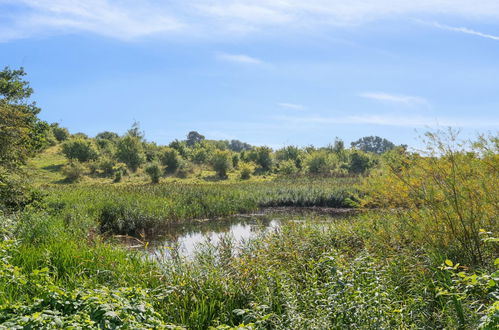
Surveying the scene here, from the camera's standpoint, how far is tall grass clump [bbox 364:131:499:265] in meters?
5.79

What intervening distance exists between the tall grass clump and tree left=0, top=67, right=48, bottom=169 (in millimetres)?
11027

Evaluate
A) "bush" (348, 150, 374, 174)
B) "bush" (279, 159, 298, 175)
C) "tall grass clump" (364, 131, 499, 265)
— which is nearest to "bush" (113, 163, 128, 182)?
"bush" (279, 159, 298, 175)

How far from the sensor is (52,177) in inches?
1318

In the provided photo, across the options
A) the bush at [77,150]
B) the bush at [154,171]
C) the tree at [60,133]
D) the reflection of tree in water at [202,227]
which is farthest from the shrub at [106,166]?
the reflection of tree in water at [202,227]

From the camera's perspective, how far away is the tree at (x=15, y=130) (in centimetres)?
1174

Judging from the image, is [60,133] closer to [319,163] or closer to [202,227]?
[319,163]

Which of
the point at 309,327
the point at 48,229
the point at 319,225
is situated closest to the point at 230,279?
the point at 309,327

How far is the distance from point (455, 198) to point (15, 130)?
1201 cm

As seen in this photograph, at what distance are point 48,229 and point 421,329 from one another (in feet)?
26.2

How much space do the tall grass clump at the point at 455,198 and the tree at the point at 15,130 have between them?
1103 centimetres

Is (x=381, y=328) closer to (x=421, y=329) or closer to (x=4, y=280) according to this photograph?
(x=421, y=329)

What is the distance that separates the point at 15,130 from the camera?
11906mm

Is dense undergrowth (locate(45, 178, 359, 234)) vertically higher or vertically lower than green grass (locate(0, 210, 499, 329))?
lower

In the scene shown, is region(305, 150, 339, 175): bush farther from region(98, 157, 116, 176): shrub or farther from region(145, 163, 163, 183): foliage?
region(98, 157, 116, 176): shrub
